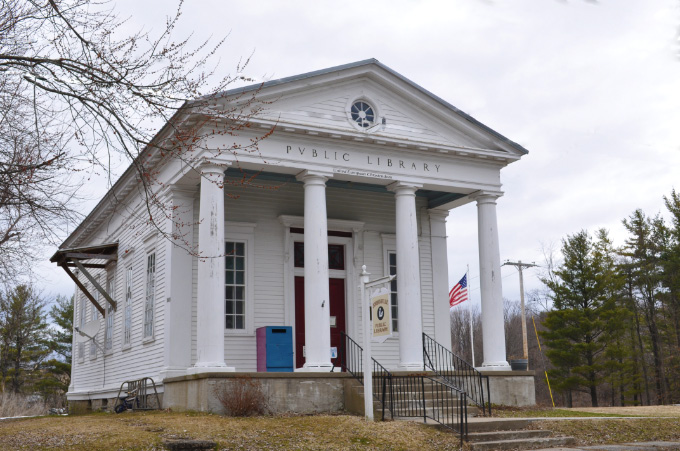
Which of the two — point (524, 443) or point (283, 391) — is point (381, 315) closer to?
point (283, 391)

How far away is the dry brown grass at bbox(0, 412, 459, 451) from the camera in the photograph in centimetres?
1037

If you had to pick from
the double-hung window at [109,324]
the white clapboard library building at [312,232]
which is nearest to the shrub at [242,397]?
the white clapboard library building at [312,232]

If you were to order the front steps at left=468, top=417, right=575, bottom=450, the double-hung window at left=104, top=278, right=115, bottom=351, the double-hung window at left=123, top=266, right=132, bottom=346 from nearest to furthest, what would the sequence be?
the front steps at left=468, top=417, right=575, bottom=450 < the double-hung window at left=123, top=266, right=132, bottom=346 < the double-hung window at left=104, top=278, right=115, bottom=351

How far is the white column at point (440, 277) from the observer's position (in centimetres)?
2034

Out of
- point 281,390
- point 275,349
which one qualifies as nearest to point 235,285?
point 275,349

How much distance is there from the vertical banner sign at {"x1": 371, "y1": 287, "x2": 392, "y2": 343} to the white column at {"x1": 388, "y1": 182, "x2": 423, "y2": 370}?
368 centimetres

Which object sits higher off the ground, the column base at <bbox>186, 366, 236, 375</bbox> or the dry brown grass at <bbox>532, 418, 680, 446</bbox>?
the column base at <bbox>186, 366, 236, 375</bbox>

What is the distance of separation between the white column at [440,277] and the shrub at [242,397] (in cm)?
739

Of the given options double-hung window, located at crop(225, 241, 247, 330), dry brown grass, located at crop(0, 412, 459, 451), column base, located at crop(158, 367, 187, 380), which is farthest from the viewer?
double-hung window, located at crop(225, 241, 247, 330)

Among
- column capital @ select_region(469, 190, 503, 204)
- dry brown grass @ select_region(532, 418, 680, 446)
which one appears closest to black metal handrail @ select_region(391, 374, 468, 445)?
dry brown grass @ select_region(532, 418, 680, 446)

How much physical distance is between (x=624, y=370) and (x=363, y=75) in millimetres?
27150

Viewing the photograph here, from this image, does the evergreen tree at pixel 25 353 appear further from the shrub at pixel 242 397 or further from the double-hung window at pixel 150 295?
the shrub at pixel 242 397

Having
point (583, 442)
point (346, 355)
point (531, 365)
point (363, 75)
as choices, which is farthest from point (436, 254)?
point (531, 365)

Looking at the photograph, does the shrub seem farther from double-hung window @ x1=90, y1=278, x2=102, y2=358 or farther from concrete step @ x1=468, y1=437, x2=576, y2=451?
double-hung window @ x1=90, y1=278, x2=102, y2=358
